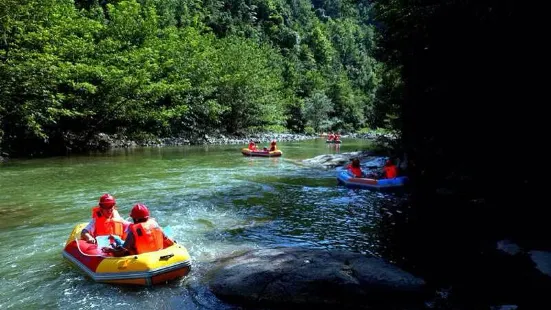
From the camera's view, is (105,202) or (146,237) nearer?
(146,237)

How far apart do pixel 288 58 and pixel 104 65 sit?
45411mm

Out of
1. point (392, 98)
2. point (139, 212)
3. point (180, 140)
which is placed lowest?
point (139, 212)

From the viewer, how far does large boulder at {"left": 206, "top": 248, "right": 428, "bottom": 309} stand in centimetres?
528

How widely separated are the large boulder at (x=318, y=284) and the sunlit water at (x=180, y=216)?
353 mm

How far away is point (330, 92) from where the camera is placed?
214 ft

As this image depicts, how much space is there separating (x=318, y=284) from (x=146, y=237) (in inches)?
98.1

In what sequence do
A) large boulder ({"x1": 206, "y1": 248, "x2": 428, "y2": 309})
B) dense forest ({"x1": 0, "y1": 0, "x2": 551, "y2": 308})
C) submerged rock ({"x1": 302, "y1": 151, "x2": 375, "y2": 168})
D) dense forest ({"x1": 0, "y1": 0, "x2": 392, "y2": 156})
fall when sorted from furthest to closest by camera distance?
dense forest ({"x1": 0, "y1": 0, "x2": 392, "y2": 156})
submerged rock ({"x1": 302, "y1": 151, "x2": 375, "y2": 168})
dense forest ({"x1": 0, "y1": 0, "x2": 551, "y2": 308})
large boulder ({"x1": 206, "y1": 248, "x2": 428, "y2": 309})

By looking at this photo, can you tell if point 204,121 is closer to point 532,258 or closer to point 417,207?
point 417,207

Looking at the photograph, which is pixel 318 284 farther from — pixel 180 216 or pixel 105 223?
pixel 180 216

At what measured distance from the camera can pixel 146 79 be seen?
26.6 meters

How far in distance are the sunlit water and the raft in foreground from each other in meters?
0.13

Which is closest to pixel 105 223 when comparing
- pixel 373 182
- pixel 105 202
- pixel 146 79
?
pixel 105 202

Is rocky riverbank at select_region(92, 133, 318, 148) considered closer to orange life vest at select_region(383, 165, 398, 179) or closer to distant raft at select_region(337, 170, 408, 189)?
distant raft at select_region(337, 170, 408, 189)

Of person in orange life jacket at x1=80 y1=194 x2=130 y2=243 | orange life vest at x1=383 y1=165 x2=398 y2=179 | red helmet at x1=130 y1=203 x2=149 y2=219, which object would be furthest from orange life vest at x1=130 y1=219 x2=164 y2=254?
orange life vest at x1=383 y1=165 x2=398 y2=179
